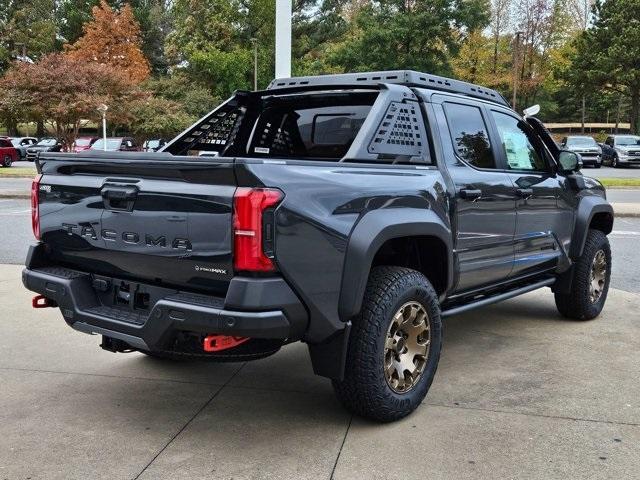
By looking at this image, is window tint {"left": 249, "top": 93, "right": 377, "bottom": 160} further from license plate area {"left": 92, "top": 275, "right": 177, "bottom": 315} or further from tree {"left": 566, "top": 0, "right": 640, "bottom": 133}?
tree {"left": 566, "top": 0, "right": 640, "bottom": 133}

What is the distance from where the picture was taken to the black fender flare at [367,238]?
3.18m

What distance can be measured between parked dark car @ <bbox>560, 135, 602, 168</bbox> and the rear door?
2934cm

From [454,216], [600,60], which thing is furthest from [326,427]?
[600,60]

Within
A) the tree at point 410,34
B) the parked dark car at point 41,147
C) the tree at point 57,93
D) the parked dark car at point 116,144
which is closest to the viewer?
the tree at point 57,93

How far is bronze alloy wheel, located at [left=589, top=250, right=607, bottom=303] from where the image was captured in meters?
5.90

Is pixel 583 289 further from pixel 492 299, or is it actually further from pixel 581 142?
pixel 581 142

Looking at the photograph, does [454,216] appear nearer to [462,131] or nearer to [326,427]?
[462,131]

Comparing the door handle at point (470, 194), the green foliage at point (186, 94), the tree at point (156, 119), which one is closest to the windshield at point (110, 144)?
the tree at point (156, 119)

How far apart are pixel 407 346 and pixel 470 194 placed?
1.11 meters

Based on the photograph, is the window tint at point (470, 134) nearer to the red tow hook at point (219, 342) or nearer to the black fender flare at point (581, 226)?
the black fender flare at point (581, 226)

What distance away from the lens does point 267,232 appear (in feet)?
9.38

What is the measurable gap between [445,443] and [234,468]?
107 centimetres

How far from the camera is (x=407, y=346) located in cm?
366

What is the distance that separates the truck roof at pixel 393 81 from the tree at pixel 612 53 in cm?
4322
